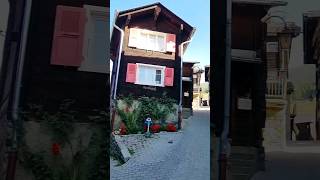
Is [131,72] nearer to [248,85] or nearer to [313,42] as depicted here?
[248,85]

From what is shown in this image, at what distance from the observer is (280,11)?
3.65 meters

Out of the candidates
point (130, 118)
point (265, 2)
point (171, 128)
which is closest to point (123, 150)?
point (130, 118)

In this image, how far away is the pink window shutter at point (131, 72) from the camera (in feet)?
11.1

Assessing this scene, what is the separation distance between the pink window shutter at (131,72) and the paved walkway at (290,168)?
1.11 m

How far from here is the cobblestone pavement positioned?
341cm

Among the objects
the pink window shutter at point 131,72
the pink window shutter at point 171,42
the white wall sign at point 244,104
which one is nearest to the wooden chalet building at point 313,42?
the white wall sign at point 244,104

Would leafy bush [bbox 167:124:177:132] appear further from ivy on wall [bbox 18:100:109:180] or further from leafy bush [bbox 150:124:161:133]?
ivy on wall [bbox 18:100:109:180]

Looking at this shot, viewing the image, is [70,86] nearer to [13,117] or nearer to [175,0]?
[13,117]

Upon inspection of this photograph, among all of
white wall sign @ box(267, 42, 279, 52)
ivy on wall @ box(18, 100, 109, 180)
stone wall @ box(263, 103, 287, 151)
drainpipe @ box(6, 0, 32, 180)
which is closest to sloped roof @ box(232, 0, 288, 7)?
white wall sign @ box(267, 42, 279, 52)

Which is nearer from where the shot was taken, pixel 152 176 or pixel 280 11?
pixel 152 176

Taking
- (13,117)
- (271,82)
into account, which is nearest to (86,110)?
(13,117)

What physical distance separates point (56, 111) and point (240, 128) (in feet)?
4.35

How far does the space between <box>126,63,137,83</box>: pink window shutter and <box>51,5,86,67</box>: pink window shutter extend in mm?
513

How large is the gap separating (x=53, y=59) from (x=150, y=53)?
2.65ft
